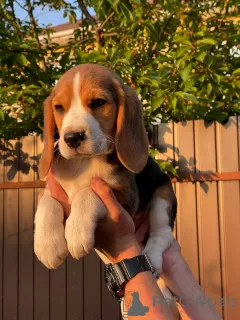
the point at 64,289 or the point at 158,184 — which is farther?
the point at 64,289

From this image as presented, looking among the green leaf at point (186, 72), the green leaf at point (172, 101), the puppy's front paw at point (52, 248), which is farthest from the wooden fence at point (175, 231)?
the puppy's front paw at point (52, 248)

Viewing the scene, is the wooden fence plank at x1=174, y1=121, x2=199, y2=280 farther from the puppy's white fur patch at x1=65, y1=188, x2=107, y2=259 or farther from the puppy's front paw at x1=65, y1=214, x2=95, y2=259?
the puppy's front paw at x1=65, y1=214, x2=95, y2=259

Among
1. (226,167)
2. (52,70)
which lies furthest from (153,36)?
(226,167)

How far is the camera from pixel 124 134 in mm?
2383

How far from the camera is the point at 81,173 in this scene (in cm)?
233

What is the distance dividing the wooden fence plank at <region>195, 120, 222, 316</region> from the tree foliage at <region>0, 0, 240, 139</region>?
0.25 metres

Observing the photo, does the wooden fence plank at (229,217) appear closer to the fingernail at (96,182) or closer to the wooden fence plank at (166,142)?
the wooden fence plank at (166,142)

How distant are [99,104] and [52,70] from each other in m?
3.14

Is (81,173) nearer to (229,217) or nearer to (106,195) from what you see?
(106,195)

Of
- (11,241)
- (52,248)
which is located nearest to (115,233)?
(52,248)

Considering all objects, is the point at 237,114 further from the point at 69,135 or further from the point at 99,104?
the point at 69,135

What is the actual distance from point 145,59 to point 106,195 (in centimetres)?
344

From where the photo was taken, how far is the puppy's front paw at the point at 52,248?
2.04 m

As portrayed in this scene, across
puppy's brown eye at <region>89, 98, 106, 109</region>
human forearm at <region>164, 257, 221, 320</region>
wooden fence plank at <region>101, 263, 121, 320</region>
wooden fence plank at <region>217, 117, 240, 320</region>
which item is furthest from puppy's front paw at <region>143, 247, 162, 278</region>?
wooden fence plank at <region>101, 263, 121, 320</region>
